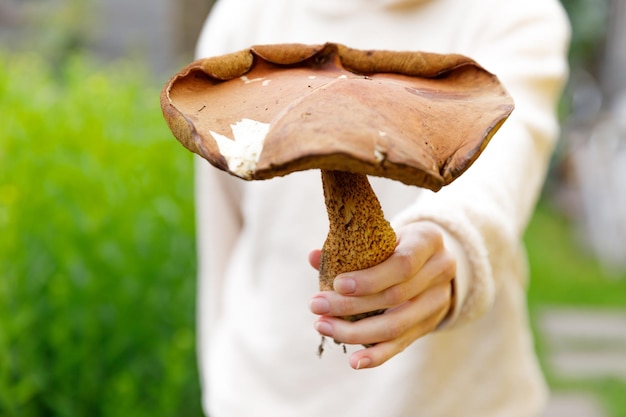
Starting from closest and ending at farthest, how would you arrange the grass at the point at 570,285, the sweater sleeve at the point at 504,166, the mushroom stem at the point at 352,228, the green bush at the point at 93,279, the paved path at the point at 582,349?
the mushroom stem at the point at 352,228 < the sweater sleeve at the point at 504,166 < the green bush at the point at 93,279 < the paved path at the point at 582,349 < the grass at the point at 570,285

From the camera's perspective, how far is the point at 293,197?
1438 millimetres

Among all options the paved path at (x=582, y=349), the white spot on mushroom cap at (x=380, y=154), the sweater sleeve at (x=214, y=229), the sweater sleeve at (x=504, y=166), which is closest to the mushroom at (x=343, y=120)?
the white spot on mushroom cap at (x=380, y=154)

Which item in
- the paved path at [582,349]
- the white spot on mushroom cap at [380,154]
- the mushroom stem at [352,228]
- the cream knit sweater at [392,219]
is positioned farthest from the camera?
the paved path at [582,349]

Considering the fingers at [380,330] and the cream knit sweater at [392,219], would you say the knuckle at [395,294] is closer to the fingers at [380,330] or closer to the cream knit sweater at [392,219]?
the fingers at [380,330]

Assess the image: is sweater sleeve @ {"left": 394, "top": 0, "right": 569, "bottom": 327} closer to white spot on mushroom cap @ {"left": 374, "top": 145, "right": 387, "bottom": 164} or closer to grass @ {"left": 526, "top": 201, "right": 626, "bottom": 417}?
white spot on mushroom cap @ {"left": 374, "top": 145, "right": 387, "bottom": 164}

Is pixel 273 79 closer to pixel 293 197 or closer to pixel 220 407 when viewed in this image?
pixel 293 197

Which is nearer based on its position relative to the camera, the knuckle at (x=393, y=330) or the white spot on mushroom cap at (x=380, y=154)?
the white spot on mushroom cap at (x=380, y=154)

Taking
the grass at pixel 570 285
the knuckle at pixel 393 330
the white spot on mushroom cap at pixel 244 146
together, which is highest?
the white spot on mushroom cap at pixel 244 146

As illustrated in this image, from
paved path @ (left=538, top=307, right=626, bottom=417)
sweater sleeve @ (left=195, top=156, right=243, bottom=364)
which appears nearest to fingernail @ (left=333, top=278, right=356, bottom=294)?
sweater sleeve @ (left=195, top=156, right=243, bottom=364)

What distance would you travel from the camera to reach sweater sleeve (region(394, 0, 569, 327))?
1073 mm

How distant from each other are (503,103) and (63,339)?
1.62 meters

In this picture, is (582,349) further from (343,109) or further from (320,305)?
(343,109)

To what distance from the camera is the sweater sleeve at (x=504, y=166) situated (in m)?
1.07

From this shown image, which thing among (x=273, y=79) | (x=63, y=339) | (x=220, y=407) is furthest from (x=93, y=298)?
(x=273, y=79)
